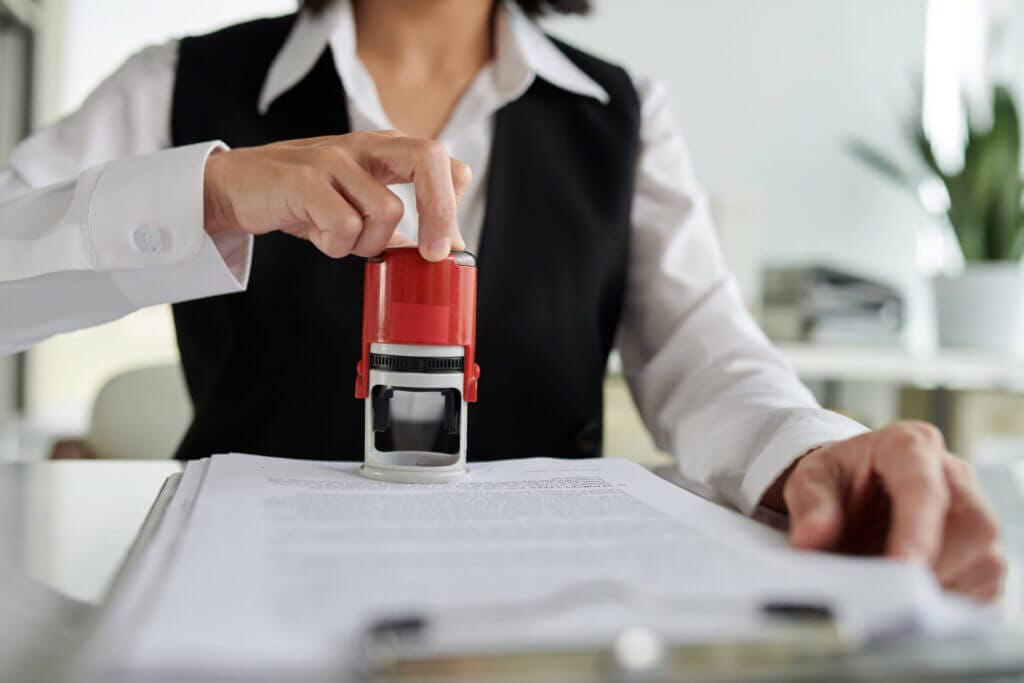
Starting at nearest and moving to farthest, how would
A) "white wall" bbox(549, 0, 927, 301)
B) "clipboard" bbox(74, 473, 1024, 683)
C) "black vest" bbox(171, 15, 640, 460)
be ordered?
"clipboard" bbox(74, 473, 1024, 683) → "black vest" bbox(171, 15, 640, 460) → "white wall" bbox(549, 0, 927, 301)

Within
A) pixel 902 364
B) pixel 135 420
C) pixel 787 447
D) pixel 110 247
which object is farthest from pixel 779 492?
pixel 902 364

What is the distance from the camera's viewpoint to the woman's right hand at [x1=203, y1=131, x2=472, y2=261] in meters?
0.55

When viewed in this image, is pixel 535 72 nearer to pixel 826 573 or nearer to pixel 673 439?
pixel 673 439

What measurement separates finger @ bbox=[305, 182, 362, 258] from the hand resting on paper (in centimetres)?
30

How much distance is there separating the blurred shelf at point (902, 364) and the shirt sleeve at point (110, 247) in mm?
1508

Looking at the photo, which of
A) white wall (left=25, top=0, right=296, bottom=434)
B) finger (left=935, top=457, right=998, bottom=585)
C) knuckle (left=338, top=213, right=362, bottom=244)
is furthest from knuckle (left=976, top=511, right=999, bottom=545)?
white wall (left=25, top=0, right=296, bottom=434)

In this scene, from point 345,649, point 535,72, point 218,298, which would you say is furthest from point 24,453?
point 345,649

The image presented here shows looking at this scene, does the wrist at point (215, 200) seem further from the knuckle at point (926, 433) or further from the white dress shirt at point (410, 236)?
the knuckle at point (926, 433)

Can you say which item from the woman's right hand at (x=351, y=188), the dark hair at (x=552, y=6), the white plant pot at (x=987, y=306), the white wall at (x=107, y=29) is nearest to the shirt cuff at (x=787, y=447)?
the woman's right hand at (x=351, y=188)

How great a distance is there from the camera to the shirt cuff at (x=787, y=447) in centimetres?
53

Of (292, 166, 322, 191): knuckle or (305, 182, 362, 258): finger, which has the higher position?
(292, 166, 322, 191): knuckle

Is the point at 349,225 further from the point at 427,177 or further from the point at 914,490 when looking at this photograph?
the point at 914,490

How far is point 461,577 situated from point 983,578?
23cm

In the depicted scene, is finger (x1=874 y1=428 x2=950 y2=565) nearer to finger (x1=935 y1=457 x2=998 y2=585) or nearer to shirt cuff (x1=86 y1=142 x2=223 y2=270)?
finger (x1=935 y1=457 x2=998 y2=585)
